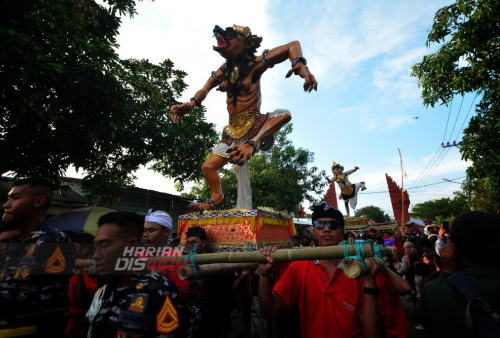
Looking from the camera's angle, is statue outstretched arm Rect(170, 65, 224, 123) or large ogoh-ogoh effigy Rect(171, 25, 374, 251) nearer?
large ogoh-ogoh effigy Rect(171, 25, 374, 251)

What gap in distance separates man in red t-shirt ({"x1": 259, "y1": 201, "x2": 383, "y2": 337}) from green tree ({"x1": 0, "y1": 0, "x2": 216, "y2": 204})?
513 cm

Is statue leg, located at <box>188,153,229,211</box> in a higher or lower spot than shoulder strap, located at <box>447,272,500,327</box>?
higher

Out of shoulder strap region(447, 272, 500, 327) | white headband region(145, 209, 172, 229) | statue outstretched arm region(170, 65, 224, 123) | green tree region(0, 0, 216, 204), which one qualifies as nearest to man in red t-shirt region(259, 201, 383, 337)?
shoulder strap region(447, 272, 500, 327)

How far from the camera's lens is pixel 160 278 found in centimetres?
168

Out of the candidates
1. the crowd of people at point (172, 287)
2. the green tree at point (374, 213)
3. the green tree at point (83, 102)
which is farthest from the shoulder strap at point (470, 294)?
the green tree at point (374, 213)

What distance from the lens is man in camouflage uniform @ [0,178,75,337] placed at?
1895 mm

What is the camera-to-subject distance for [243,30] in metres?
4.30

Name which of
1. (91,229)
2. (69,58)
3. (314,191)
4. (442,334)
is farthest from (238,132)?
Result: (314,191)

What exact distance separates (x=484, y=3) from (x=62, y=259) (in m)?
9.31

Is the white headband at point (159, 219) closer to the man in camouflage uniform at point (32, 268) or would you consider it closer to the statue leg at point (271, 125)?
the man in camouflage uniform at point (32, 268)

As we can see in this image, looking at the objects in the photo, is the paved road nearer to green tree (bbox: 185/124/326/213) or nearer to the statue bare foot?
the statue bare foot

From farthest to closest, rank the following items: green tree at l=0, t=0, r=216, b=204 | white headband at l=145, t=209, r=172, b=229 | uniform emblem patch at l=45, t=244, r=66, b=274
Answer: green tree at l=0, t=0, r=216, b=204 < white headband at l=145, t=209, r=172, b=229 < uniform emblem patch at l=45, t=244, r=66, b=274

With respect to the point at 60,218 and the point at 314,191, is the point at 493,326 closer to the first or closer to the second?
the point at 60,218

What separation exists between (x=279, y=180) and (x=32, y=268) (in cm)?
1487
